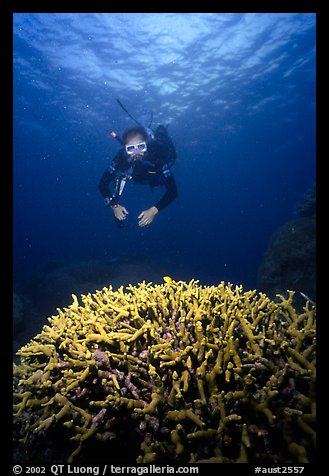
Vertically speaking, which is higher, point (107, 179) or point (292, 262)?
point (107, 179)

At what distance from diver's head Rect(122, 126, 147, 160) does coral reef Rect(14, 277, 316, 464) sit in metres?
6.27

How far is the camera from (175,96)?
2589cm

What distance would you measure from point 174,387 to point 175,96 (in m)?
28.2

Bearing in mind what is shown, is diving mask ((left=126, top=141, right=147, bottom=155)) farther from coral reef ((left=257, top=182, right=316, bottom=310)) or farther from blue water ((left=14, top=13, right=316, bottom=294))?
blue water ((left=14, top=13, right=316, bottom=294))

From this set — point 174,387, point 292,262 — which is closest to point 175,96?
point 292,262

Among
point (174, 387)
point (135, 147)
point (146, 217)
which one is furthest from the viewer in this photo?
point (135, 147)

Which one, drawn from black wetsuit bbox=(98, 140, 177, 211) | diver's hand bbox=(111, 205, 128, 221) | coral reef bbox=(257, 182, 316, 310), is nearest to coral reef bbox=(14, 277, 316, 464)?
diver's hand bbox=(111, 205, 128, 221)

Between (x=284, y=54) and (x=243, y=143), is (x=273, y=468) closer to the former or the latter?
(x=284, y=54)

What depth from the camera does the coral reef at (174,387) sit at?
1.96m

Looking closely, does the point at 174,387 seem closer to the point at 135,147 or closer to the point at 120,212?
the point at 120,212

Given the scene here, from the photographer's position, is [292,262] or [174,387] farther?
[292,262]
